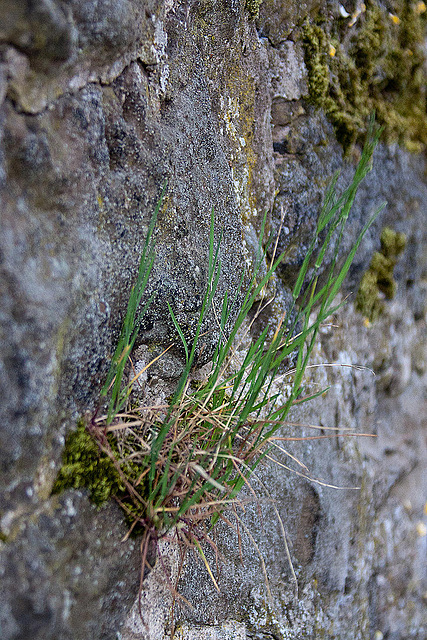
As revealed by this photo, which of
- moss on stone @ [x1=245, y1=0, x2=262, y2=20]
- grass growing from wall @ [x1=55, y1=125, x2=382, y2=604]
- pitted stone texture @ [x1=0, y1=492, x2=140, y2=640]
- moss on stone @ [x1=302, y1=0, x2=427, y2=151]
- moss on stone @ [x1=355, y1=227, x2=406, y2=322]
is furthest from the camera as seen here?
moss on stone @ [x1=355, y1=227, x2=406, y2=322]

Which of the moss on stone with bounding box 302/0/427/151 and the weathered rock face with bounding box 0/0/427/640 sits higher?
the moss on stone with bounding box 302/0/427/151

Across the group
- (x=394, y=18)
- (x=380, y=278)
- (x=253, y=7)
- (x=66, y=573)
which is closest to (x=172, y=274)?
(x=66, y=573)

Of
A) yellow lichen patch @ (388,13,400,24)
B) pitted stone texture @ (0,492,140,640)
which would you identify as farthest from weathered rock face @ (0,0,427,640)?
yellow lichen patch @ (388,13,400,24)

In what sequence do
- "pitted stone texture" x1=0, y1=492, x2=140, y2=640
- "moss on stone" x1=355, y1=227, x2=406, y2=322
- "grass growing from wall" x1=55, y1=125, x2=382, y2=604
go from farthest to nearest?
"moss on stone" x1=355, y1=227, x2=406, y2=322
"grass growing from wall" x1=55, y1=125, x2=382, y2=604
"pitted stone texture" x1=0, y1=492, x2=140, y2=640

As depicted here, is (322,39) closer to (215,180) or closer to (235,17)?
(235,17)

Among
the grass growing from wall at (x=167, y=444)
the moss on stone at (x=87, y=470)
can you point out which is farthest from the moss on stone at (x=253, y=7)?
the moss on stone at (x=87, y=470)

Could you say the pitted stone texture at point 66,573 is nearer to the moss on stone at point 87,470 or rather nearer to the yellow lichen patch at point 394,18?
the moss on stone at point 87,470

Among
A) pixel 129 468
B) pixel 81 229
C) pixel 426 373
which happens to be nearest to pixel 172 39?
pixel 81 229

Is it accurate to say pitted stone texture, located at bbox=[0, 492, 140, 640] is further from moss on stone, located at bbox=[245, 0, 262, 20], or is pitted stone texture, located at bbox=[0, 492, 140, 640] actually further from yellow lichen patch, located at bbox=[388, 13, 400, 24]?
yellow lichen patch, located at bbox=[388, 13, 400, 24]
